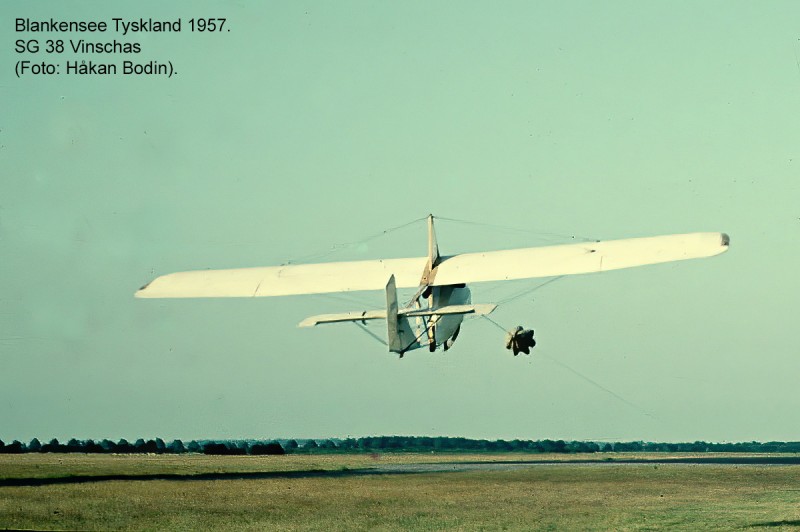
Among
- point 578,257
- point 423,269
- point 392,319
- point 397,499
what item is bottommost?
point 397,499

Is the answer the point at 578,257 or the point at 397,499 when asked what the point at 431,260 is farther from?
the point at 397,499

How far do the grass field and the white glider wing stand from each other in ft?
27.5

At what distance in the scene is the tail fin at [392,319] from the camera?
1558 inches

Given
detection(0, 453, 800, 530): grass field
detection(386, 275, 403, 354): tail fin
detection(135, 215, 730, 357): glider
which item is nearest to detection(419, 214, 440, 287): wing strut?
detection(135, 215, 730, 357): glider

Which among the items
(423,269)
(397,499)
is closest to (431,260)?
(423,269)

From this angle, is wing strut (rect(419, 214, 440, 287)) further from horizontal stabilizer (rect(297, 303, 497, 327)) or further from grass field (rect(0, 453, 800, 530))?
grass field (rect(0, 453, 800, 530))

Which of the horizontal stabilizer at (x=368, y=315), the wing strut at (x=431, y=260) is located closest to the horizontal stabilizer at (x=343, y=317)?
the horizontal stabilizer at (x=368, y=315)

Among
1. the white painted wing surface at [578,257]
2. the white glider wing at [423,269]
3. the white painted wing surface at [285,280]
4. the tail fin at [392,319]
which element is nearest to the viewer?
the white painted wing surface at [578,257]

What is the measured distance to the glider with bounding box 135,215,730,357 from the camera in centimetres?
3709

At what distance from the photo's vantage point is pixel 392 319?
A: 39.6 metres

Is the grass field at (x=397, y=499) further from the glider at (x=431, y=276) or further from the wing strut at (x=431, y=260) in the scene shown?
the wing strut at (x=431, y=260)

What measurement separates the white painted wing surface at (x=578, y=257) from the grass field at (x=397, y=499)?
28.6 ft

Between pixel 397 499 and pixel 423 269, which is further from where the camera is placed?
pixel 423 269

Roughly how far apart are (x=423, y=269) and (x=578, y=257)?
8.58m
